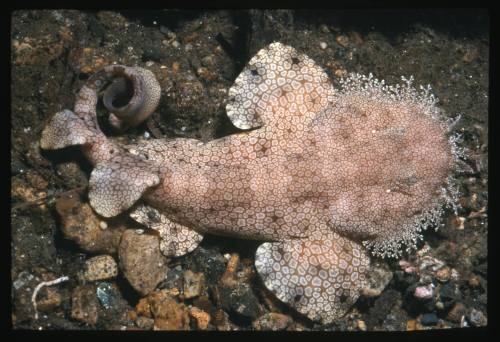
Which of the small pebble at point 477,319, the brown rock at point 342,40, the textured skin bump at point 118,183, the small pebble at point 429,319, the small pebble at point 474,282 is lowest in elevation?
the small pebble at point 429,319

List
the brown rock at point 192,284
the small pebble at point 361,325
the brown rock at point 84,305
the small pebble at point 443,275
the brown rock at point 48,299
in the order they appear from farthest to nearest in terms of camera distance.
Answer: the small pebble at point 443,275 → the small pebble at point 361,325 → the brown rock at point 192,284 → the brown rock at point 84,305 → the brown rock at point 48,299

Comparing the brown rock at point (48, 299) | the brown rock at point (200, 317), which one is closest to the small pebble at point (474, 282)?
the brown rock at point (200, 317)

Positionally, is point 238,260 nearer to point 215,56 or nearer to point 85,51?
point 215,56

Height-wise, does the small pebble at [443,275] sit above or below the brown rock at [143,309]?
above

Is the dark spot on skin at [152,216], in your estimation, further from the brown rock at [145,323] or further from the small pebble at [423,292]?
the small pebble at [423,292]

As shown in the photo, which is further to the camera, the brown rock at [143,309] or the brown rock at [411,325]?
the brown rock at [411,325]

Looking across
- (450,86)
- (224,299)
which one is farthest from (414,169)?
(224,299)

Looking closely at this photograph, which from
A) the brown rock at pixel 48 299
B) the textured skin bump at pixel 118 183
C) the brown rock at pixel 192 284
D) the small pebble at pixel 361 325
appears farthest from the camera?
the small pebble at pixel 361 325
